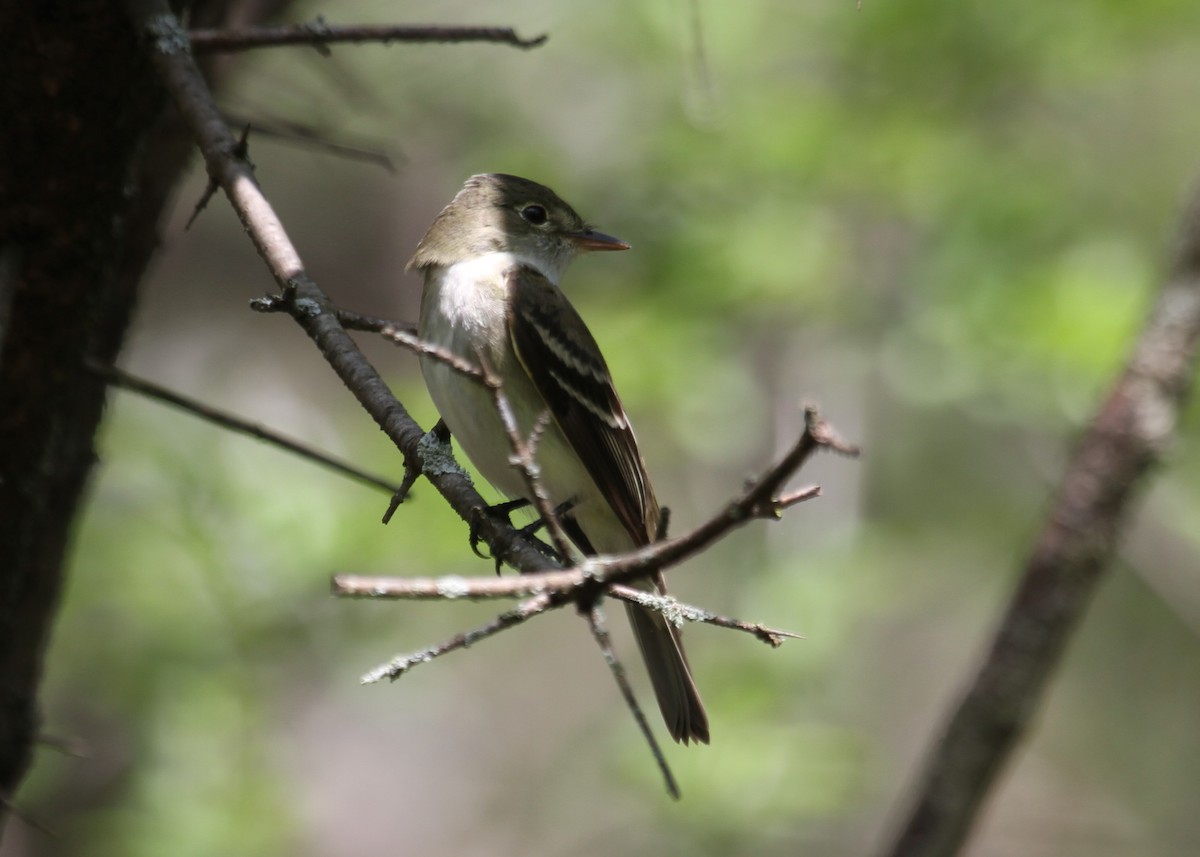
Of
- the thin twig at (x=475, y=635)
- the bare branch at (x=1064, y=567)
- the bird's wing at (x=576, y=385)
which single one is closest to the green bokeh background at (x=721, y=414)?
the bird's wing at (x=576, y=385)

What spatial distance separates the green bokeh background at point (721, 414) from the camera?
17.7 ft

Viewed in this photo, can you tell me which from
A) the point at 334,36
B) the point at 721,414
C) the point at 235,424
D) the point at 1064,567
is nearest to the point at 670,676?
the point at 1064,567

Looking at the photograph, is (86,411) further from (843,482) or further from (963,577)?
(963,577)

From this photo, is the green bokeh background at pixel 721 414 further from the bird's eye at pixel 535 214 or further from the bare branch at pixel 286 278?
the bare branch at pixel 286 278

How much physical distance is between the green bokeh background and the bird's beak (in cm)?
83

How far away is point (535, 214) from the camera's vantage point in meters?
4.45

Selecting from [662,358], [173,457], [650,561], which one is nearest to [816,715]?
[662,358]

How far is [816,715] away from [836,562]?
0.86 metres

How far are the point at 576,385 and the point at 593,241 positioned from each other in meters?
0.92

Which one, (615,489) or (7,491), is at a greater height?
(615,489)

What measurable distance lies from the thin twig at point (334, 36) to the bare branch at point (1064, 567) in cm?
182

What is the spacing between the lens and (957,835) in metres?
3.22

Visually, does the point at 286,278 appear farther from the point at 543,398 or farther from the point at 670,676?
the point at 670,676

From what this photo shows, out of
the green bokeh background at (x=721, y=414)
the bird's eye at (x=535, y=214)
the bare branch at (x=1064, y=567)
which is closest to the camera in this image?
the bare branch at (x=1064, y=567)
